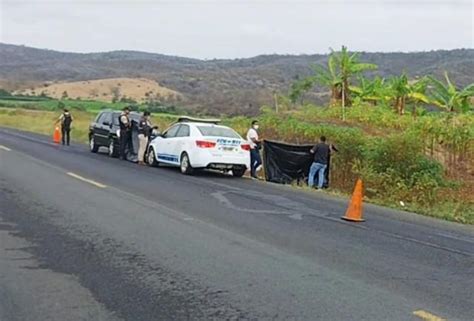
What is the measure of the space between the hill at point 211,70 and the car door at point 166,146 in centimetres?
4344

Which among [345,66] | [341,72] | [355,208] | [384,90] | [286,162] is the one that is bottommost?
[286,162]

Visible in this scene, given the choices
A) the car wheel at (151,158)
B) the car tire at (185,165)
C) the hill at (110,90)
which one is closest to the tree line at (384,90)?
the car wheel at (151,158)

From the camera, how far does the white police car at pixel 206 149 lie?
2092cm

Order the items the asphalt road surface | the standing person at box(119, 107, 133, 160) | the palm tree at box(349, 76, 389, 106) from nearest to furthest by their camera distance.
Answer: the asphalt road surface, the standing person at box(119, 107, 133, 160), the palm tree at box(349, 76, 389, 106)

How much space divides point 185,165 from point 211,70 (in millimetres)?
109672

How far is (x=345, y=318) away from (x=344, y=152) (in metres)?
16.2

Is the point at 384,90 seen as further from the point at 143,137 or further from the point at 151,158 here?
the point at 151,158

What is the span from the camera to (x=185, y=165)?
70.3ft

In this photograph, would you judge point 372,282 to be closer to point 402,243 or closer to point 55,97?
point 402,243

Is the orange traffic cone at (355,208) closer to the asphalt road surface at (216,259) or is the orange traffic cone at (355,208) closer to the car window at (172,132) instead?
the asphalt road surface at (216,259)

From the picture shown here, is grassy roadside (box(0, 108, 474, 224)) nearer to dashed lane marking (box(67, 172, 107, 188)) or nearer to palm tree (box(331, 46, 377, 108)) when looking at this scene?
dashed lane marking (box(67, 172, 107, 188))

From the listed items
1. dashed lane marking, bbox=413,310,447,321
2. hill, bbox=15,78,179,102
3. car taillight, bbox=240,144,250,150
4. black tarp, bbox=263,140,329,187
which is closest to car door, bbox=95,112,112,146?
black tarp, bbox=263,140,329,187

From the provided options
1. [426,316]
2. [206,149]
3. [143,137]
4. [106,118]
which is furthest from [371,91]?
[426,316]

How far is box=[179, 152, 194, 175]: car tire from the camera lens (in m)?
21.3
